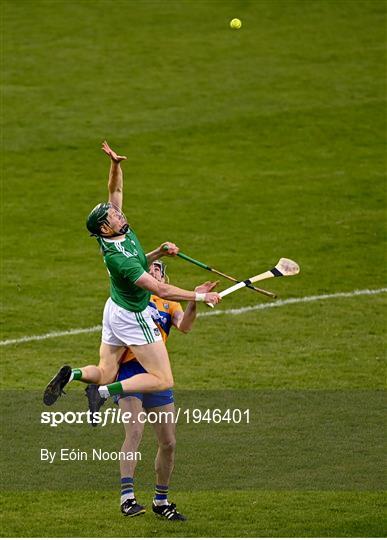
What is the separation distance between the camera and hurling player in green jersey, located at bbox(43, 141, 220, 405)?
11.1 metres

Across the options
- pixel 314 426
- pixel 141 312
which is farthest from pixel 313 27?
pixel 141 312

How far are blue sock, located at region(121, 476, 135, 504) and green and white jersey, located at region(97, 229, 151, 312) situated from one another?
151cm

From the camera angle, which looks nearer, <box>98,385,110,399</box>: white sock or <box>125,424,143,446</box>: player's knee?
<box>98,385,110,399</box>: white sock

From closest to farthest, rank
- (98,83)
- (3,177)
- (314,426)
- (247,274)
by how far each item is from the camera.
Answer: (314,426) < (247,274) < (3,177) < (98,83)

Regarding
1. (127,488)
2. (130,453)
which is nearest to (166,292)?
(130,453)

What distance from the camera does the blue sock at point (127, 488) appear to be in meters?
11.2

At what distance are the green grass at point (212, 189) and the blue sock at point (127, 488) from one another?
0.21 m

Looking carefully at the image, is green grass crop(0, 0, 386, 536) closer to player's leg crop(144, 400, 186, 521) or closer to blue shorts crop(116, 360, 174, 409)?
player's leg crop(144, 400, 186, 521)

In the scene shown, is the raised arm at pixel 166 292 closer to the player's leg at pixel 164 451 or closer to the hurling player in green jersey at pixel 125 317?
the hurling player in green jersey at pixel 125 317

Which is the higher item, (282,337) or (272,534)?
(272,534)

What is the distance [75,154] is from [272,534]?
612 inches

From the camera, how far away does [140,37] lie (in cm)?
3127

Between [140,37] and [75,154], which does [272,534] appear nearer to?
[75,154]

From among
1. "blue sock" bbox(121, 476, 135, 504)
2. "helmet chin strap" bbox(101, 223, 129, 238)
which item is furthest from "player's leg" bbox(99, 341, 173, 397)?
"helmet chin strap" bbox(101, 223, 129, 238)
